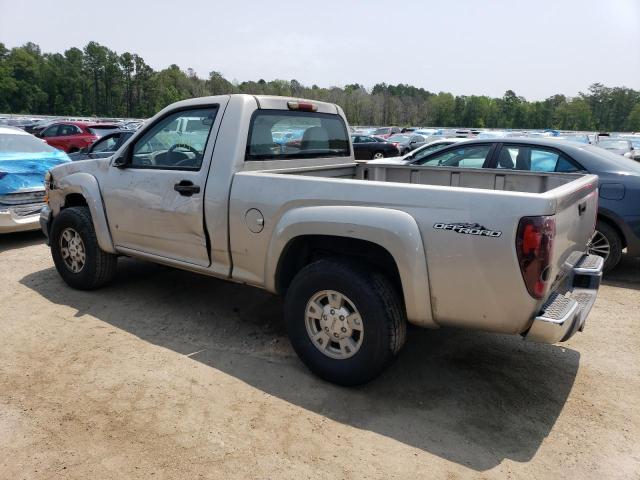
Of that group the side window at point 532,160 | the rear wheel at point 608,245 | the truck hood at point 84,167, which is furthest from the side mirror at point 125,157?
the rear wheel at point 608,245

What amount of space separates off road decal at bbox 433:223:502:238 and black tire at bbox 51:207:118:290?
3.55 metres

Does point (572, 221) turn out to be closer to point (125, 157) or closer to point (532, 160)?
point (532, 160)

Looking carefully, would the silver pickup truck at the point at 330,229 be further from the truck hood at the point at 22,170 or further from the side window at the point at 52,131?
the side window at the point at 52,131

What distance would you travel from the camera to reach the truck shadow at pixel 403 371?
2.94 metres

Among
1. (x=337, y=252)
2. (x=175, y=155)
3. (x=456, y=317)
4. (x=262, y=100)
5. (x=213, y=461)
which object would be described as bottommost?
(x=213, y=461)

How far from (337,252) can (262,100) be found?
154 cm

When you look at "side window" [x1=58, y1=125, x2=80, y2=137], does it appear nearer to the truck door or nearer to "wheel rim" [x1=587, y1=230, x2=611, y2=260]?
the truck door

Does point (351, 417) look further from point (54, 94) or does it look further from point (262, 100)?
point (54, 94)

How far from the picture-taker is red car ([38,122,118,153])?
1745 cm

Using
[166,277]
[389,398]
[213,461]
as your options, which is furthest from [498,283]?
[166,277]

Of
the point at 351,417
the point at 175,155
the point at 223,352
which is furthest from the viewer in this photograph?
the point at 175,155

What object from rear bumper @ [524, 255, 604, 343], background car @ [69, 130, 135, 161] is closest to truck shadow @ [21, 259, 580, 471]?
rear bumper @ [524, 255, 604, 343]

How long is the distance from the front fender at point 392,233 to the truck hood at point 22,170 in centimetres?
560

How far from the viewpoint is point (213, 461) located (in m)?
2.68
